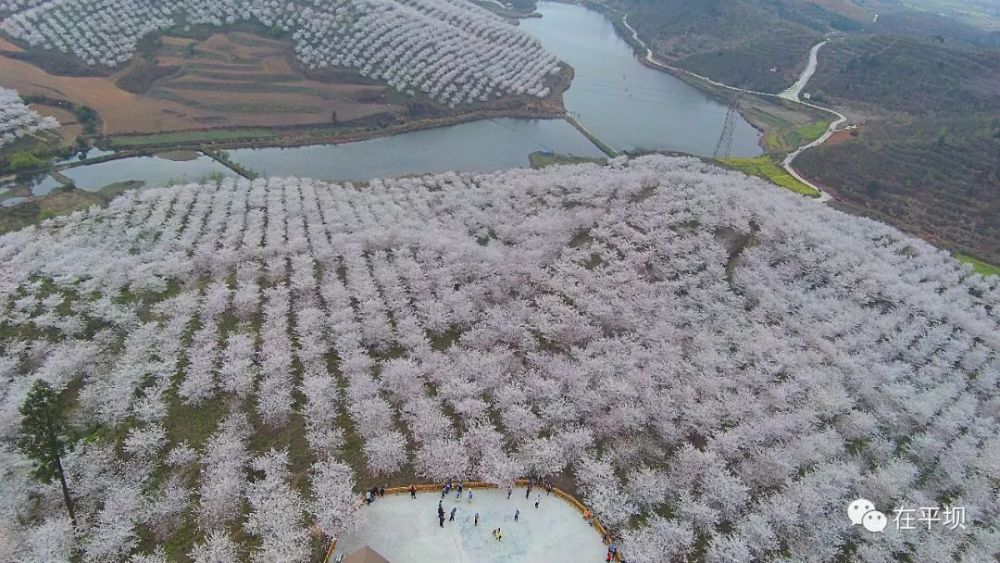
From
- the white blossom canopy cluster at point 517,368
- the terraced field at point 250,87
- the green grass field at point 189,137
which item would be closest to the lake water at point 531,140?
the green grass field at point 189,137

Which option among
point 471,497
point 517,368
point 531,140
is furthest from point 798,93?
point 471,497

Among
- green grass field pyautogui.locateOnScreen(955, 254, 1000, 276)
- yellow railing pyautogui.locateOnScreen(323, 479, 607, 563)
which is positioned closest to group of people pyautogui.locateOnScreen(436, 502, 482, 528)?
yellow railing pyautogui.locateOnScreen(323, 479, 607, 563)

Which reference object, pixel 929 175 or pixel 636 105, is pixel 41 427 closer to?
pixel 929 175

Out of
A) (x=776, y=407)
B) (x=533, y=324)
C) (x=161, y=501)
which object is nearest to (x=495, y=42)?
(x=533, y=324)

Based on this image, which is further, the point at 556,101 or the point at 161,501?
the point at 556,101

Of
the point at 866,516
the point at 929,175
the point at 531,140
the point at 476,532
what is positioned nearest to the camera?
the point at 476,532

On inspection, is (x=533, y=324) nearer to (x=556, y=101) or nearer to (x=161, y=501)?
(x=161, y=501)

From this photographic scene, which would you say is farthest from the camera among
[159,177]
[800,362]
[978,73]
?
[978,73]
